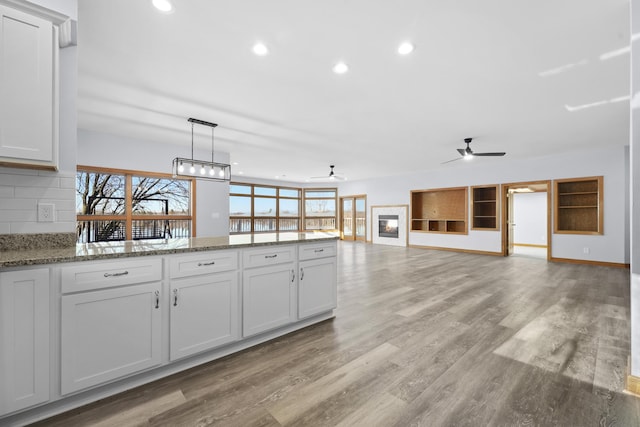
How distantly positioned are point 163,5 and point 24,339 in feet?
7.49

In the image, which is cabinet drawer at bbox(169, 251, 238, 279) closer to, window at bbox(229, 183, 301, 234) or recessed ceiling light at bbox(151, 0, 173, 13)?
recessed ceiling light at bbox(151, 0, 173, 13)

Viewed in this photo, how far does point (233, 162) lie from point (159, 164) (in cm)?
231

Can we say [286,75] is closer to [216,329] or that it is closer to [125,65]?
[125,65]

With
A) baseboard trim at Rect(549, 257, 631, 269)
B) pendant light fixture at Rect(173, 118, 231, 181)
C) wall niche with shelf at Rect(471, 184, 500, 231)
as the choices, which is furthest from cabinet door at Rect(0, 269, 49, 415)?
wall niche with shelf at Rect(471, 184, 500, 231)

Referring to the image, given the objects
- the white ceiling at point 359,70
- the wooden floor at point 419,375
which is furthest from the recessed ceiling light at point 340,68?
the wooden floor at point 419,375

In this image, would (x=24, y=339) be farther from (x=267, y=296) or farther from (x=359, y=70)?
(x=359, y=70)

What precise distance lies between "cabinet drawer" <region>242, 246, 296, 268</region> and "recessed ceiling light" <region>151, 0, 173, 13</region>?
1.91 m

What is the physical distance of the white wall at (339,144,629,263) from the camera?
19.8 feet

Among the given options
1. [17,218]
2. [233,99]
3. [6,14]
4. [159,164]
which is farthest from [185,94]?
[159,164]

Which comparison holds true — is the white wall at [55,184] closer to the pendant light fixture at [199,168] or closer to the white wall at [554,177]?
the pendant light fixture at [199,168]

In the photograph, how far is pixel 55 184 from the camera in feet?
6.63

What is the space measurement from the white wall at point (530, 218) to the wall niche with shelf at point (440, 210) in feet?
8.93

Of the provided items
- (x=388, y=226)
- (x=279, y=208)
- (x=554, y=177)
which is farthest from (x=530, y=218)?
(x=279, y=208)

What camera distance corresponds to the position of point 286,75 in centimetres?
301
